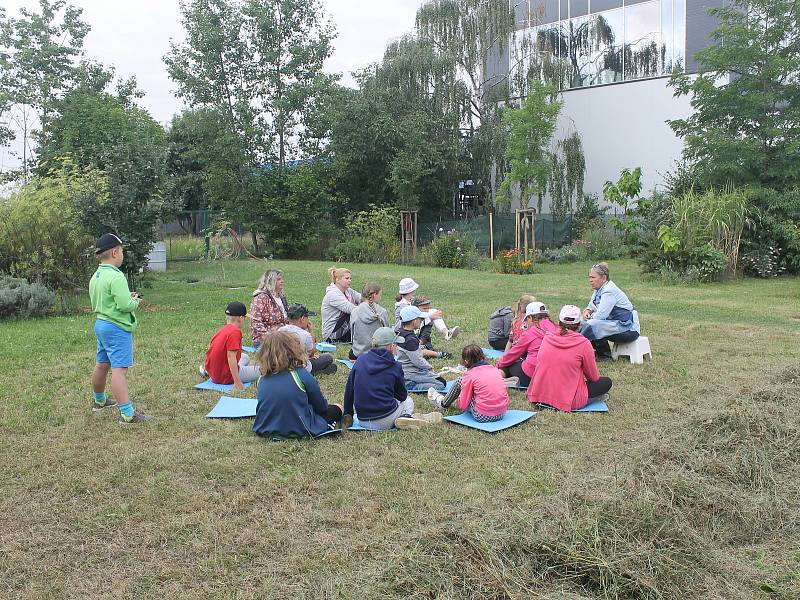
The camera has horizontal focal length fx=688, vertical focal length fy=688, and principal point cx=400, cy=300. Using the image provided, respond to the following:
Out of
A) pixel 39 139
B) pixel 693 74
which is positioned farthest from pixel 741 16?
pixel 39 139

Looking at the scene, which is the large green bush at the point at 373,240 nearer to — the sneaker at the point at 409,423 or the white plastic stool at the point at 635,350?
the white plastic stool at the point at 635,350

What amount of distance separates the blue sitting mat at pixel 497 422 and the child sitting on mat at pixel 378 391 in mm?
321

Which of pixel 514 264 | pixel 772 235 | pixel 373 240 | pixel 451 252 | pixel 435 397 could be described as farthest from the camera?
pixel 373 240

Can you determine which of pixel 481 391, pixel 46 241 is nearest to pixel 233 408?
pixel 481 391

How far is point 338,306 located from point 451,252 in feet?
45.9

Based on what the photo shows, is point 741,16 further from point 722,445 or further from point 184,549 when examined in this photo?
point 184,549

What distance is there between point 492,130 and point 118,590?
29.6m

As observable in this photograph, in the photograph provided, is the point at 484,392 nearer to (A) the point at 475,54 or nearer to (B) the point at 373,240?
(B) the point at 373,240

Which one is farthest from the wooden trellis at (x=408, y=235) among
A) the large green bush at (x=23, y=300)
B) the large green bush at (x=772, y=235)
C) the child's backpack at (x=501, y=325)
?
the child's backpack at (x=501, y=325)

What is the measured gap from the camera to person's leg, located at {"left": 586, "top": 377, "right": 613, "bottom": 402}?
6.55 m

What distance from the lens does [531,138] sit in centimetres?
2872

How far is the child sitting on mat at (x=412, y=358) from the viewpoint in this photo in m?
7.14

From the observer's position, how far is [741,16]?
66.3 ft

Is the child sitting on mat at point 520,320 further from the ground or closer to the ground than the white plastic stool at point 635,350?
further from the ground
